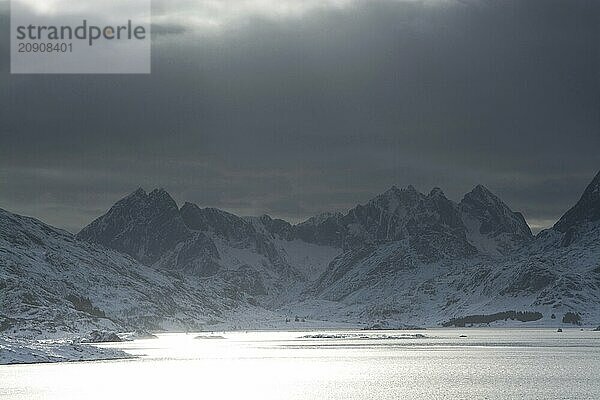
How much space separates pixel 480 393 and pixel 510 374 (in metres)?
36.9

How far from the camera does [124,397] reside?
11744 centimetres

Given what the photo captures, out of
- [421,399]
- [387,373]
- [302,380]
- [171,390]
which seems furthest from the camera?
[387,373]

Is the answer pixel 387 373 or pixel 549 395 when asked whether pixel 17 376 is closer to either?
pixel 387 373

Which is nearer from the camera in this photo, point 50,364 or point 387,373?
point 387,373

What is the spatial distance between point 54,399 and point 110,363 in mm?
79108

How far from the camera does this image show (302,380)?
148375 mm

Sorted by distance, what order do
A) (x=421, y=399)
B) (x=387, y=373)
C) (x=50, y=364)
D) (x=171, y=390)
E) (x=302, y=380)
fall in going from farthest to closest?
(x=50, y=364) → (x=387, y=373) → (x=302, y=380) → (x=171, y=390) → (x=421, y=399)

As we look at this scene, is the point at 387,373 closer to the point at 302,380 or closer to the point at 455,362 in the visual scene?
the point at 302,380

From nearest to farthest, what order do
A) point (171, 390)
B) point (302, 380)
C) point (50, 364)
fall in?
point (171, 390) < point (302, 380) < point (50, 364)

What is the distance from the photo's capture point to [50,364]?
633 feet

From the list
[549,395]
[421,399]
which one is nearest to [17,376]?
[421,399]

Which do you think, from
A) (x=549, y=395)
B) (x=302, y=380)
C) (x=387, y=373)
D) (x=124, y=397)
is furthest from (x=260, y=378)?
(x=549, y=395)

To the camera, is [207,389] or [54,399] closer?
[54,399]

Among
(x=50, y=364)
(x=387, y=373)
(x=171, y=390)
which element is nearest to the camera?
(x=171, y=390)
